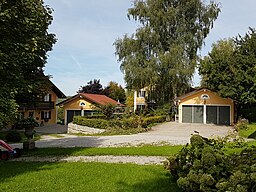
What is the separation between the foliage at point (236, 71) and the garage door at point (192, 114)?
15.8 ft

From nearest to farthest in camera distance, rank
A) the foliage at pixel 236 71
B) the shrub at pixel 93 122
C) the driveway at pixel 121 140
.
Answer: the driveway at pixel 121 140 < the foliage at pixel 236 71 < the shrub at pixel 93 122

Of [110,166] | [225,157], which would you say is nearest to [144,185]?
[225,157]

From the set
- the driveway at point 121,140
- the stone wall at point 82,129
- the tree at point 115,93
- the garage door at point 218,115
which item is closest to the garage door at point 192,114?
the garage door at point 218,115

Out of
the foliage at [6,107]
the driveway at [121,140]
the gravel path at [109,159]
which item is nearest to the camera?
the foliage at [6,107]

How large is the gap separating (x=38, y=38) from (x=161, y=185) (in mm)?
7240

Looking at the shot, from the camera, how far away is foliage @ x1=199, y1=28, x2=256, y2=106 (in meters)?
26.0

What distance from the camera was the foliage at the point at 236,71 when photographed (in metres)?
26.0

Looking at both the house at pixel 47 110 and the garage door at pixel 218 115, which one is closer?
the garage door at pixel 218 115

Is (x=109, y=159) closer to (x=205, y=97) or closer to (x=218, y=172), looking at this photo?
(x=218, y=172)

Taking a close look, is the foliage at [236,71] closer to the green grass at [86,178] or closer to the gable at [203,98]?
the gable at [203,98]

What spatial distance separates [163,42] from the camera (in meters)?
35.0

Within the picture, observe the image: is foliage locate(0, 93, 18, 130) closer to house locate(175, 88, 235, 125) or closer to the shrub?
the shrub

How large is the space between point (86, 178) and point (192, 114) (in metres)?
27.2

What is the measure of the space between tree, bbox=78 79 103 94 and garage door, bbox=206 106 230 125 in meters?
30.2
